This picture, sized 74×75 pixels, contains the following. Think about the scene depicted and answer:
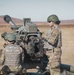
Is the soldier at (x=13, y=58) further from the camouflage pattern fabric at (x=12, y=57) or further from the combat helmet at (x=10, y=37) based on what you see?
the combat helmet at (x=10, y=37)

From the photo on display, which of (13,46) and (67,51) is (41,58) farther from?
(67,51)

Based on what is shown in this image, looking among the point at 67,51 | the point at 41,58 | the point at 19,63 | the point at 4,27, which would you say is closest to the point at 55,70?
the point at 41,58

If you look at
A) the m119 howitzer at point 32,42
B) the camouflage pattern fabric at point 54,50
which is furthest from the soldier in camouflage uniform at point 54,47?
the m119 howitzer at point 32,42

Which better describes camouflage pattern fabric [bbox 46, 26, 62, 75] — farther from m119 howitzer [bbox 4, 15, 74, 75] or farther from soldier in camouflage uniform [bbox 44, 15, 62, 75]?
m119 howitzer [bbox 4, 15, 74, 75]

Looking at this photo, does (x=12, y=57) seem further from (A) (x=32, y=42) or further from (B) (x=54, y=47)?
(B) (x=54, y=47)

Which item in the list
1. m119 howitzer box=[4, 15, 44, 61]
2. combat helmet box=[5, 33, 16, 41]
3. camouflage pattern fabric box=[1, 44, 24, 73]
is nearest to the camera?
camouflage pattern fabric box=[1, 44, 24, 73]

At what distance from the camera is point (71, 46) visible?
17.1m

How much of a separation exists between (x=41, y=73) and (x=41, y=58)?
0.72 m

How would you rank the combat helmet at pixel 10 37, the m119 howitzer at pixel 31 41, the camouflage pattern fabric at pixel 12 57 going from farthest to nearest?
1. the m119 howitzer at pixel 31 41
2. the combat helmet at pixel 10 37
3. the camouflage pattern fabric at pixel 12 57

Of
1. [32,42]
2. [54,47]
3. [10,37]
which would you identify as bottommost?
[54,47]

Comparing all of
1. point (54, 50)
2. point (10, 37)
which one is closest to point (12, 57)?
point (10, 37)

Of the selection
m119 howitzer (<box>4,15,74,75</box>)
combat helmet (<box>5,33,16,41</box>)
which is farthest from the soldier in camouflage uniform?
combat helmet (<box>5,33,16,41</box>)

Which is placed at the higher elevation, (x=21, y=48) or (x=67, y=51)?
(x=21, y=48)

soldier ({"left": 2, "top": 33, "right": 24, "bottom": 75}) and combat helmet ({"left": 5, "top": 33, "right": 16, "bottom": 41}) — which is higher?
combat helmet ({"left": 5, "top": 33, "right": 16, "bottom": 41})
